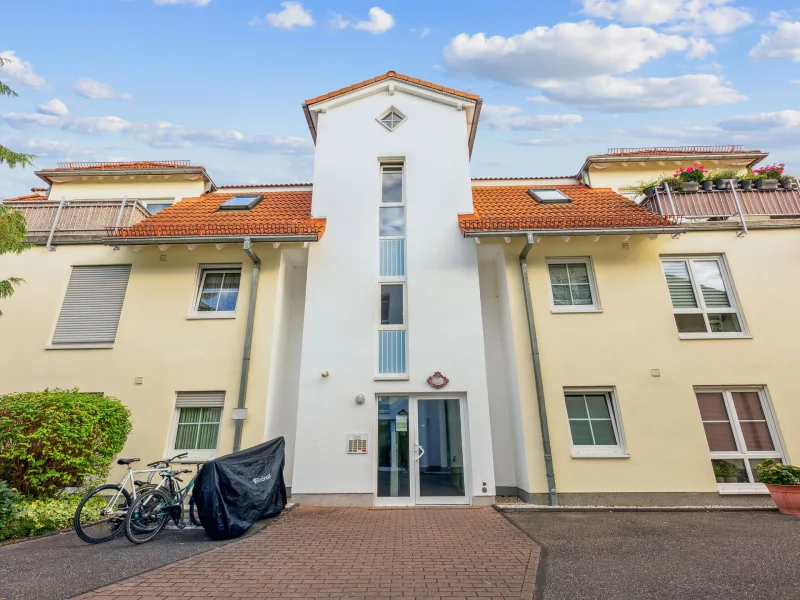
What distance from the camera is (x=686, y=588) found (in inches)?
146

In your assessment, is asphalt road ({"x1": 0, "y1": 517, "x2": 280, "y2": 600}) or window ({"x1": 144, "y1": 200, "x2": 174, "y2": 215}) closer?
asphalt road ({"x1": 0, "y1": 517, "x2": 280, "y2": 600})

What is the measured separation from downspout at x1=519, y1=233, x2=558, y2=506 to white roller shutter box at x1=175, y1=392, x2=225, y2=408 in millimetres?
6598

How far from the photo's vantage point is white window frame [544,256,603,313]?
8500 millimetres

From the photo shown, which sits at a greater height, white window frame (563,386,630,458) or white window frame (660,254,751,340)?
white window frame (660,254,751,340)

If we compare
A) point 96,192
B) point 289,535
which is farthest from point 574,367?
point 96,192

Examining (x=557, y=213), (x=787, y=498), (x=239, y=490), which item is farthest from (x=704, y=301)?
(x=239, y=490)

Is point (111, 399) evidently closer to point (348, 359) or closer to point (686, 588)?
point (348, 359)

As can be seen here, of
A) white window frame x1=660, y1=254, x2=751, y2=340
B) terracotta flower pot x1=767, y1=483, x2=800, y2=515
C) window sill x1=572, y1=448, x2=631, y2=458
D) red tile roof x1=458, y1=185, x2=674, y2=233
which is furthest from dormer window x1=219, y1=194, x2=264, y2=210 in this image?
terracotta flower pot x1=767, y1=483, x2=800, y2=515

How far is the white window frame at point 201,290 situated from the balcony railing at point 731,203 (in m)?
10.3

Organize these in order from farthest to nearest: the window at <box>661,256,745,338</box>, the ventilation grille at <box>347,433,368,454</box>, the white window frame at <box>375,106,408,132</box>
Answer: the white window frame at <box>375,106,408,132</box>, the window at <box>661,256,745,338</box>, the ventilation grille at <box>347,433,368,454</box>

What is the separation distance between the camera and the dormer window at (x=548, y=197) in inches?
400

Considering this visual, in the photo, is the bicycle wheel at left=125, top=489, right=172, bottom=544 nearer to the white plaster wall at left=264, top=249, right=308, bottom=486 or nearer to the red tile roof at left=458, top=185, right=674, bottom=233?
the white plaster wall at left=264, top=249, right=308, bottom=486

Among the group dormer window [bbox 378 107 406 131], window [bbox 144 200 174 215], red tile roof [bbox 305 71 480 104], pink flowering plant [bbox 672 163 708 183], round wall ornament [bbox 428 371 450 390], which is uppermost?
red tile roof [bbox 305 71 480 104]

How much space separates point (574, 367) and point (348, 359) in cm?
480
